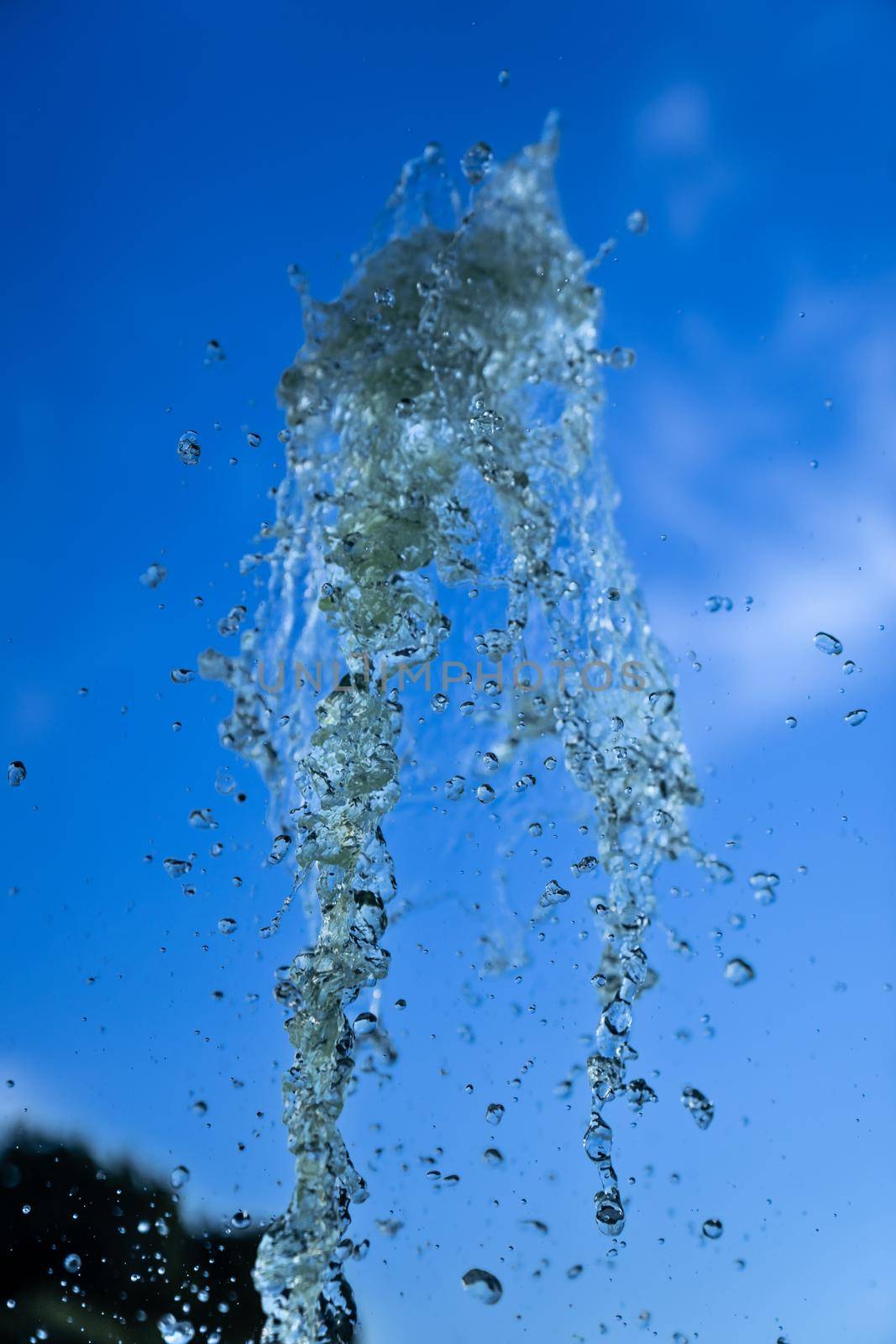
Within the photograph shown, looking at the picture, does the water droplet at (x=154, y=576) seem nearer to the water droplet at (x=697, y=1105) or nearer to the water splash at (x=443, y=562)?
the water splash at (x=443, y=562)

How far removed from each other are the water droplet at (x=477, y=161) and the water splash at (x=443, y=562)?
11 millimetres

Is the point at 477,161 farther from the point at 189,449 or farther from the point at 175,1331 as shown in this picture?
the point at 175,1331

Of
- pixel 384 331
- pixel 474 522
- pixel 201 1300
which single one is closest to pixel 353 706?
pixel 474 522

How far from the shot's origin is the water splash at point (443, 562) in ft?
13.7

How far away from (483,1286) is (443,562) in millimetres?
3139

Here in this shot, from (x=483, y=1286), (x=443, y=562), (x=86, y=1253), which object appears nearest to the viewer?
(x=483, y=1286)

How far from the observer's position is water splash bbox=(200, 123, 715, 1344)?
13.7 feet

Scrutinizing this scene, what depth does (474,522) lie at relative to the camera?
4699 millimetres

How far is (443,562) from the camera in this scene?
471 centimetres

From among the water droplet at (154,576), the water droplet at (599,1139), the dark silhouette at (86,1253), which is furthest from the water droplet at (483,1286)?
the dark silhouette at (86,1253)

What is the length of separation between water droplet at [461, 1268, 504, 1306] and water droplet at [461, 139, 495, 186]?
180 inches

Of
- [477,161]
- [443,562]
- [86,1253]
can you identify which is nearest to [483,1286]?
[443,562]

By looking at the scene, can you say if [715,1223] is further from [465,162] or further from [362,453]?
[465,162]

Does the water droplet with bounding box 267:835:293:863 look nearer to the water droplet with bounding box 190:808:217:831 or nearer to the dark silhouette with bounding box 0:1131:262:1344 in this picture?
the water droplet with bounding box 190:808:217:831
